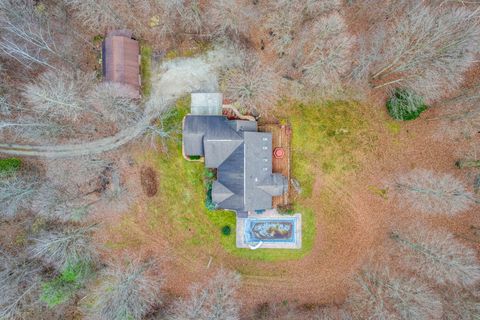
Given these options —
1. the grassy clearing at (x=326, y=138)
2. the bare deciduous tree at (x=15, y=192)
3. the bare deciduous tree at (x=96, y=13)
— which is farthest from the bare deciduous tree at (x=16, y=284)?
the grassy clearing at (x=326, y=138)

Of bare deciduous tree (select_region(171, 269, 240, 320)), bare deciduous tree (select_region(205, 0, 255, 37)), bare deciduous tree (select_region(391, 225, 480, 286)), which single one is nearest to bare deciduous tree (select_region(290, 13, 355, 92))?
bare deciduous tree (select_region(205, 0, 255, 37))

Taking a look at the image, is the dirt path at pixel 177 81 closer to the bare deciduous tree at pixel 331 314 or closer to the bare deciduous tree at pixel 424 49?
the bare deciduous tree at pixel 424 49

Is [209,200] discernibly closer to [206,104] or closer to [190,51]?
[206,104]

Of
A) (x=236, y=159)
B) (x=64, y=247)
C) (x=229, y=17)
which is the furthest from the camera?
(x=229, y=17)

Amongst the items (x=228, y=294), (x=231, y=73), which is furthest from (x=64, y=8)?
(x=228, y=294)

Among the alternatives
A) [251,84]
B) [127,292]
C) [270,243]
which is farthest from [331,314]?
[251,84]

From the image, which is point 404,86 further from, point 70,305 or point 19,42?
point 70,305

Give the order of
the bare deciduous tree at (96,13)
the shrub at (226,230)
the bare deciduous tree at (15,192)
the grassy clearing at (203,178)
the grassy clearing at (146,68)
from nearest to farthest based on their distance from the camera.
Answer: the bare deciduous tree at (15,192)
the bare deciduous tree at (96,13)
the grassy clearing at (203,178)
the shrub at (226,230)
the grassy clearing at (146,68)
